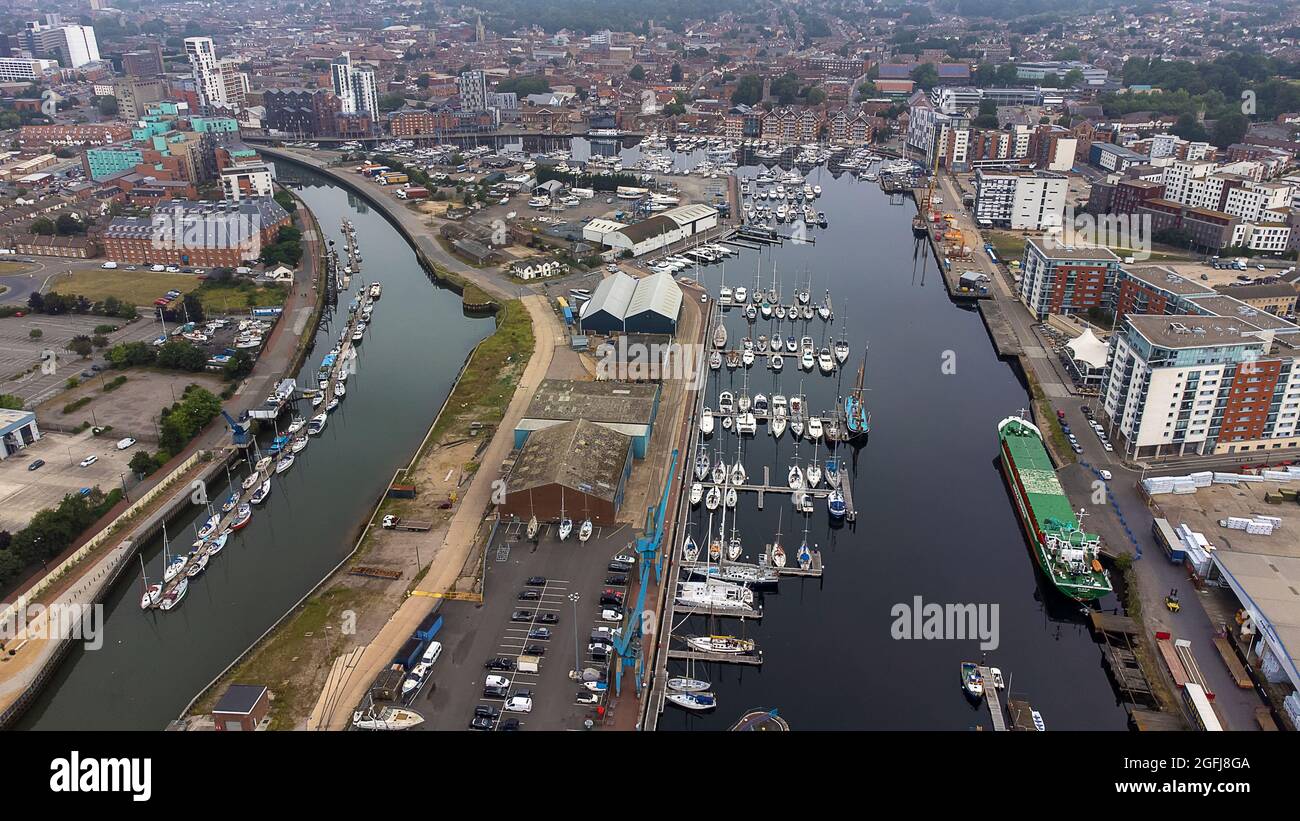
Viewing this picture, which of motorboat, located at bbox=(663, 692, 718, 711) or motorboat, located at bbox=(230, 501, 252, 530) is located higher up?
motorboat, located at bbox=(230, 501, 252, 530)

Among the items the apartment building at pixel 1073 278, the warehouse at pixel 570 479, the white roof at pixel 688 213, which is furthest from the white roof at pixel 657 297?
the apartment building at pixel 1073 278

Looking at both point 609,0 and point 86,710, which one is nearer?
point 86,710

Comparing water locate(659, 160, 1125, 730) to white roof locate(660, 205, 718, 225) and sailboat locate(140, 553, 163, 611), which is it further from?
sailboat locate(140, 553, 163, 611)

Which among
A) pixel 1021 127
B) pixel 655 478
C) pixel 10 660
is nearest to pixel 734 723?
pixel 655 478

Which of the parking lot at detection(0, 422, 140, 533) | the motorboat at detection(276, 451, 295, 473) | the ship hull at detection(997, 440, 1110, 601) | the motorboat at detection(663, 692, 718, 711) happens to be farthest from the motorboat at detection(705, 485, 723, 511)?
the parking lot at detection(0, 422, 140, 533)

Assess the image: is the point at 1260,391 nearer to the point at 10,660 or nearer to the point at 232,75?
the point at 10,660

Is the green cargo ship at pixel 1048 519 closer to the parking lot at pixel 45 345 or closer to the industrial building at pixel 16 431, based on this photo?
the industrial building at pixel 16 431
